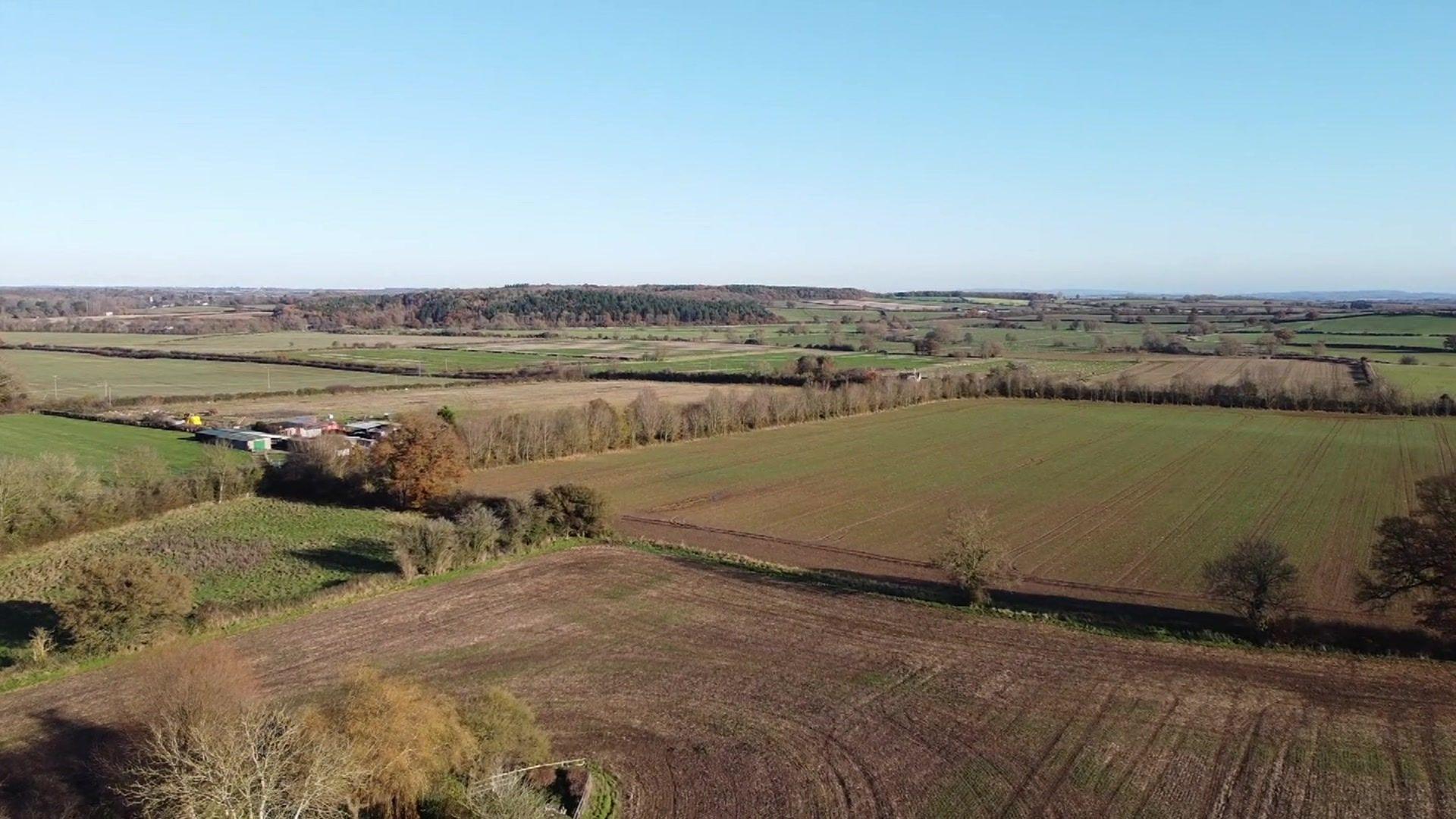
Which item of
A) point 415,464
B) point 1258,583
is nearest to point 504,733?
point 1258,583

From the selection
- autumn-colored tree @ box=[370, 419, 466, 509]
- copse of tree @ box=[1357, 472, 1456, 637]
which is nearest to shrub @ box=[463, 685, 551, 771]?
copse of tree @ box=[1357, 472, 1456, 637]

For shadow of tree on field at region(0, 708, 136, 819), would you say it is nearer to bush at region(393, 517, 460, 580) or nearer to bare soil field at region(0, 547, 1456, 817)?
bare soil field at region(0, 547, 1456, 817)

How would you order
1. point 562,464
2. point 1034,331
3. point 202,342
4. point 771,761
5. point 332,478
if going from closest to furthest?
point 771,761, point 332,478, point 562,464, point 202,342, point 1034,331

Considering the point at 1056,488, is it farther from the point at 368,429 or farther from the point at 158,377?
the point at 158,377

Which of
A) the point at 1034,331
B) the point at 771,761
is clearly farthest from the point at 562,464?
the point at 1034,331

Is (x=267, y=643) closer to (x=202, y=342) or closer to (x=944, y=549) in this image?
(x=944, y=549)

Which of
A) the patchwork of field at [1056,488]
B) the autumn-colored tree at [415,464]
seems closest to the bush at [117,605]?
the autumn-colored tree at [415,464]
